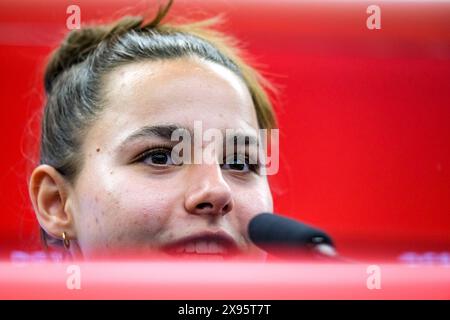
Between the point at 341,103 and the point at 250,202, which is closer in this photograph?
the point at 250,202

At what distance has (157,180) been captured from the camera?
129cm

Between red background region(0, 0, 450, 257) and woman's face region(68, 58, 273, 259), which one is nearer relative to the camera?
woman's face region(68, 58, 273, 259)

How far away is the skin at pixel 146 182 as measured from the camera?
1.27 meters

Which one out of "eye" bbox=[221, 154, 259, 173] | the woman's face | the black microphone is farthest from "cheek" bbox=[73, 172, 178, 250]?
the black microphone

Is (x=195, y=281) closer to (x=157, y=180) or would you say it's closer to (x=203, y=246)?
(x=203, y=246)

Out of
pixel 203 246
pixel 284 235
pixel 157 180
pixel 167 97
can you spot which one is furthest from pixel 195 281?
pixel 284 235

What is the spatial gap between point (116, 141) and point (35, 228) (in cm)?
24

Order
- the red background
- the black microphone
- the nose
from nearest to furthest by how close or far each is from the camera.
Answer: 1. the black microphone
2. the nose
3. the red background

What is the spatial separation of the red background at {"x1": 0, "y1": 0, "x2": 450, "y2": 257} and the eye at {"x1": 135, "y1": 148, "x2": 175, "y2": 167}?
23 cm

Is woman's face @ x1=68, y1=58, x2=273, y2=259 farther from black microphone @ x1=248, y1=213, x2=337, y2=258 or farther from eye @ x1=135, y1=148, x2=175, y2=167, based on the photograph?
black microphone @ x1=248, y1=213, x2=337, y2=258

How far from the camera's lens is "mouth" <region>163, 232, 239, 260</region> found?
127 centimetres

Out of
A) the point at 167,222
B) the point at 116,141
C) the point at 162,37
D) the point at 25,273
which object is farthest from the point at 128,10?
the point at 25,273

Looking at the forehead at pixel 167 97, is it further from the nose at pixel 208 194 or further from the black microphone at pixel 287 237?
the black microphone at pixel 287 237

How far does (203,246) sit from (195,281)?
0.35ft
